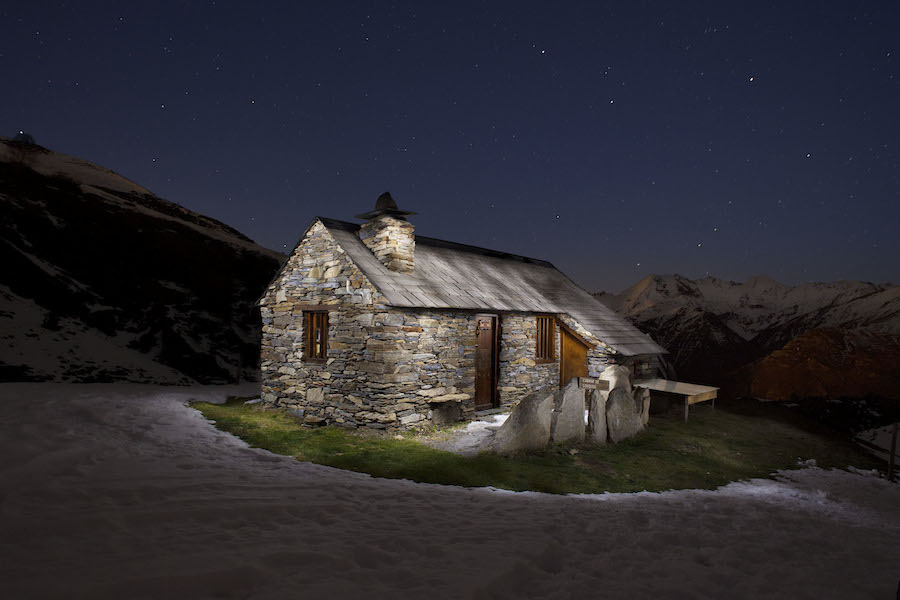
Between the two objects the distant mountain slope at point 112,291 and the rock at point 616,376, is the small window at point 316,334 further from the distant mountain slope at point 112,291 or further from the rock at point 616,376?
the rock at point 616,376

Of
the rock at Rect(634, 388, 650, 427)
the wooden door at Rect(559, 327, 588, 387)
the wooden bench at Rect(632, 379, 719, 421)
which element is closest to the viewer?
the rock at Rect(634, 388, 650, 427)

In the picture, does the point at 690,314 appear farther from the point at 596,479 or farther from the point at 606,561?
the point at 606,561

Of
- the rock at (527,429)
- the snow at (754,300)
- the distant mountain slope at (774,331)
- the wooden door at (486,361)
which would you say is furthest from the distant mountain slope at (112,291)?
the snow at (754,300)

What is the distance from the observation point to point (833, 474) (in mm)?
10008

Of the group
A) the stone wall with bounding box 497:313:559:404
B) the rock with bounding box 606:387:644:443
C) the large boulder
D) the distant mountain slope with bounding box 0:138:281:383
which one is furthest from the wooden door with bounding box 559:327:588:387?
the distant mountain slope with bounding box 0:138:281:383

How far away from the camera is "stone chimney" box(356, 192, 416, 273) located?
12.4 meters

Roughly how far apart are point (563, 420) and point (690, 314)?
5084 centimetres

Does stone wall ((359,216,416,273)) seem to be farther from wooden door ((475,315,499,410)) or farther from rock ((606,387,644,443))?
rock ((606,387,644,443))

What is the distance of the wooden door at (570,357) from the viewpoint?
15500mm

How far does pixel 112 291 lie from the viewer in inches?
875

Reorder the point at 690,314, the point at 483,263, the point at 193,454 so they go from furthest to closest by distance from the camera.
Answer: the point at 690,314 → the point at 483,263 → the point at 193,454

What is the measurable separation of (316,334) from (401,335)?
3.12 meters

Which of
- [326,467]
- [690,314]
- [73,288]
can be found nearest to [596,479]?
[326,467]

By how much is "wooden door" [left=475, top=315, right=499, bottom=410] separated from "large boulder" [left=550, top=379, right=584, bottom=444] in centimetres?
339
